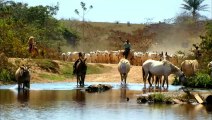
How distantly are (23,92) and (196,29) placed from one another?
6251 centimetres

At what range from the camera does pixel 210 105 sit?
1006 inches

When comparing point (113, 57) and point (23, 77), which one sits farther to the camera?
point (113, 57)

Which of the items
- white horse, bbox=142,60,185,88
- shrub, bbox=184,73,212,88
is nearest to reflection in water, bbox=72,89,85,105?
white horse, bbox=142,60,185,88

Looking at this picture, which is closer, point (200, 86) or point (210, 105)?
point (210, 105)

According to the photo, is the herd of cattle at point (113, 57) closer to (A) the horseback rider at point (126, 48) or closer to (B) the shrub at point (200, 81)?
(A) the horseback rider at point (126, 48)

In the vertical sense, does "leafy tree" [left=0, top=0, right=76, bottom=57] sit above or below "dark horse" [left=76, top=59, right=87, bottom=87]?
above

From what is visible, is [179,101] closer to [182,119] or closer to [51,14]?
[182,119]

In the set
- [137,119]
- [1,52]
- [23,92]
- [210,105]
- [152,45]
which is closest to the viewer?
[137,119]

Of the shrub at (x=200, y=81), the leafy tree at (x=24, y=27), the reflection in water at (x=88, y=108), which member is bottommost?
the reflection in water at (x=88, y=108)

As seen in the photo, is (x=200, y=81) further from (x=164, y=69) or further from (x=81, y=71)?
(x=81, y=71)

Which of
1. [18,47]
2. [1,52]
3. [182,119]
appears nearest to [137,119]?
[182,119]

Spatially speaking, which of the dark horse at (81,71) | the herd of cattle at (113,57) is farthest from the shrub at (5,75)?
the herd of cattle at (113,57)

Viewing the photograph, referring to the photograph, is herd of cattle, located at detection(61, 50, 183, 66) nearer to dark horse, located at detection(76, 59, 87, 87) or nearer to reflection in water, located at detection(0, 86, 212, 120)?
dark horse, located at detection(76, 59, 87, 87)

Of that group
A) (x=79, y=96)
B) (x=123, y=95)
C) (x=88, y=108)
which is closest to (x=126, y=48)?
(x=123, y=95)
